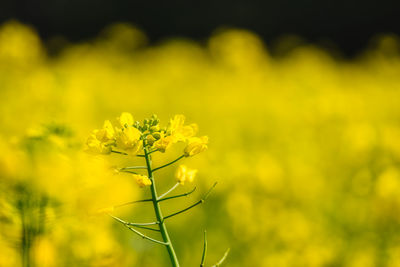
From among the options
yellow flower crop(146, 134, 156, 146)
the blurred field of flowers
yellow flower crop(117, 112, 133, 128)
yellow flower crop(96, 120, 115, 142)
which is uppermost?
the blurred field of flowers

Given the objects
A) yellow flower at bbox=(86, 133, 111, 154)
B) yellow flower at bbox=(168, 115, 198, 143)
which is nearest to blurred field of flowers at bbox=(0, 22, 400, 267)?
yellow flower at bbox=(86, 133, 111, 154)

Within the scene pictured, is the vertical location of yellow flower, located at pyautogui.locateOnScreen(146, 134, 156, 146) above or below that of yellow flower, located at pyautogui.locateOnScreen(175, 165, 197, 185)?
above

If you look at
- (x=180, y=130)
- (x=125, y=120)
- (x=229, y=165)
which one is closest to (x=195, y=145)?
(x=180, y=130)

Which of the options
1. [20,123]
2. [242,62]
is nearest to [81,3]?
[242,62]

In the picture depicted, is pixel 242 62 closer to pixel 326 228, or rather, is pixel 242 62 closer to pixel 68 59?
pixel 68 59

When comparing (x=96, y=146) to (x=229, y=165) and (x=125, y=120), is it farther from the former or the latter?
(x=229, y=165)

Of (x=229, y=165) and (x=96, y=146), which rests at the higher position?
(x=229, y=165)

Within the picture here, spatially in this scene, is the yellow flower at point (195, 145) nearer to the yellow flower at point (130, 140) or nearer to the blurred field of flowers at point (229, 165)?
the yellow flower at point (130, 140)

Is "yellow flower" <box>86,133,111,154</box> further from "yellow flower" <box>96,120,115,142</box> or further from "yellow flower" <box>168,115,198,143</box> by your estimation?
"yellow flower" <box>168,115,198,143</box>
